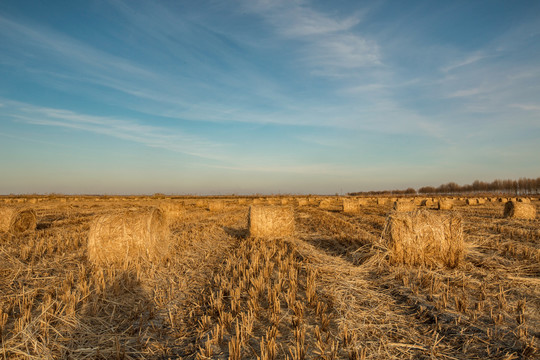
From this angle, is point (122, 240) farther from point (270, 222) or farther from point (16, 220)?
point (16, 220)

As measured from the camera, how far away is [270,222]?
451 inches

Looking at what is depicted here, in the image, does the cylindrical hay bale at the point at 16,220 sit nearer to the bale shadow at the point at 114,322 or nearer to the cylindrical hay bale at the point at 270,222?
the bale shadow at the point at 114,322

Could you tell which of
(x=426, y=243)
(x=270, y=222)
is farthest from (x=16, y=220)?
(x=426, y=243)

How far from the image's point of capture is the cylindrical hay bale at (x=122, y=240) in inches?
284

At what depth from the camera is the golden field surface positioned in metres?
3.51

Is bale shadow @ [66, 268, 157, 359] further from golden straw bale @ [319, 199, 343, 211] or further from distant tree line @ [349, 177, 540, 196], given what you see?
distant tree line @ [349, 177, 540, 196]

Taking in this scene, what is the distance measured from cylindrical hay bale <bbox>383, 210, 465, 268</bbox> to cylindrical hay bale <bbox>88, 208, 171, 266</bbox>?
5897mm

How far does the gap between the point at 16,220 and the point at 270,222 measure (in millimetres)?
9961

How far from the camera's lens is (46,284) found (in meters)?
5.60

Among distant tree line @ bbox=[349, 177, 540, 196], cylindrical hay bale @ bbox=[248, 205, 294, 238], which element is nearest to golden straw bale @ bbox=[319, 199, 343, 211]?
cylindrical hay bale @ bbox=[248, 205, 294, 238]

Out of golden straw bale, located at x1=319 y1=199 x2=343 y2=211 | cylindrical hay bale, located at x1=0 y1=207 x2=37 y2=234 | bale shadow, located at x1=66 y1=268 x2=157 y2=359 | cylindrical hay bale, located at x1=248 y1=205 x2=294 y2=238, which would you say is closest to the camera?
bale shadow, located at x1=66 y1=268 x2=157 y2=359

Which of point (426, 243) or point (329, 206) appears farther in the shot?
point (329, 206)

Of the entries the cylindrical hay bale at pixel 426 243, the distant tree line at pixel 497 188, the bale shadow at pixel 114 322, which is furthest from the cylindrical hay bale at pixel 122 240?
the distant tree line at pixel 497 188

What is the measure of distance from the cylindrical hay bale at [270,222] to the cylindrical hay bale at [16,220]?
359 inches
